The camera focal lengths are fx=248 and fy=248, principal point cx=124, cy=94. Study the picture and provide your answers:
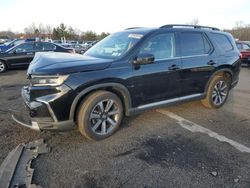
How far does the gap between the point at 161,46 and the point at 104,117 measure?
171 centimetres

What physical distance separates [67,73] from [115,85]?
0.82 meters

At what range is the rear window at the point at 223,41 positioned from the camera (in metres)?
5.71

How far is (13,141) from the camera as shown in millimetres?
3994

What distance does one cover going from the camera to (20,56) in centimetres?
1174

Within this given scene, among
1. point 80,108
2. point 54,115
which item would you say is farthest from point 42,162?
point 80,108

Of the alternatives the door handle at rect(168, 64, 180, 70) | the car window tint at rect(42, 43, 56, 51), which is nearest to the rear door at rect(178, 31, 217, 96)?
the door handle at rect(168, 64, 180, 70)

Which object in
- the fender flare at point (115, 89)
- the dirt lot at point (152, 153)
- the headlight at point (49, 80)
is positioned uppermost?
the headlight at point (49, 80)

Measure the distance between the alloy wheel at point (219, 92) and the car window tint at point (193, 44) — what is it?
38.4 inches

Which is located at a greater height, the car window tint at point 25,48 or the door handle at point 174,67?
the car window tint at point 25,48

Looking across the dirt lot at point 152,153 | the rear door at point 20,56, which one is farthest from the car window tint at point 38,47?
the dirt lot at point 152,153

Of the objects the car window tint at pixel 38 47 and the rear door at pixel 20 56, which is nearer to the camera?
the rear door at pixel 20 56

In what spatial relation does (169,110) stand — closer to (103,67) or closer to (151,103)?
(151,103)

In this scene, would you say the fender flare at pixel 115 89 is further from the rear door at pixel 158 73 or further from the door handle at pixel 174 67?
the door handle at pixel 174 67

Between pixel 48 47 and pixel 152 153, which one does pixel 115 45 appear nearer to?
pixel 152 153
